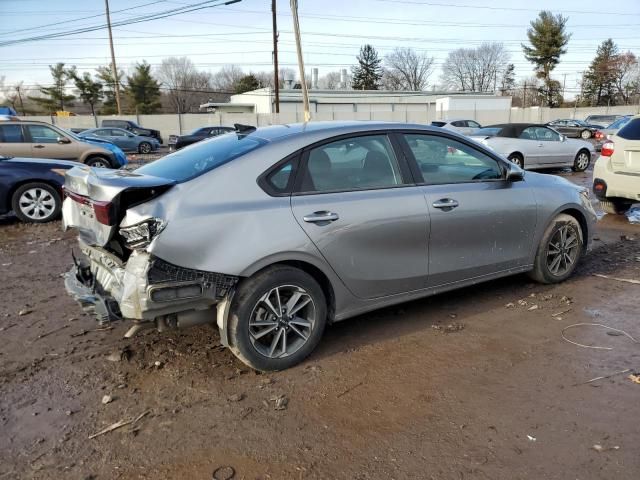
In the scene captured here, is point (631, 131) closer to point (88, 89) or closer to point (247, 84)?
point (88, 89)

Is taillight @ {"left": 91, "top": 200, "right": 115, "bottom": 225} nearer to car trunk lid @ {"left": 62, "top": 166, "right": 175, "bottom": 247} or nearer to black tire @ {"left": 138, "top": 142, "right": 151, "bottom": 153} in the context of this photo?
car trunk lid @ {"left": 62, "top": 166, "right": 175, "bottom": 247}

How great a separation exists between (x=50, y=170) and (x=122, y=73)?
5312 cm

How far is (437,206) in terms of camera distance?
398 cm

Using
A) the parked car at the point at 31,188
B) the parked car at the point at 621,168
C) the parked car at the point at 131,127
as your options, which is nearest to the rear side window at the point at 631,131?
the parked car at the point at 621,168

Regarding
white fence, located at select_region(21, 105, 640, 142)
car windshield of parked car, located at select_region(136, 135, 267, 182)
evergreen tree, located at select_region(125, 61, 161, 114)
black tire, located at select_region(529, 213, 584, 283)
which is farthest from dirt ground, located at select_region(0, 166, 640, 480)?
evergreen tree, located at select_region(125, 61, 161, 114)

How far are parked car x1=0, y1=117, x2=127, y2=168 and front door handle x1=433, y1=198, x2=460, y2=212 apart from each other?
A: 37.3 ft

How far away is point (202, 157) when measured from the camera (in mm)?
3693

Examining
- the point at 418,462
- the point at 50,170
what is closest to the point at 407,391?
the point at 418,462

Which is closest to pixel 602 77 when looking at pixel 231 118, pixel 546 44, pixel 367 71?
pixel 546 44

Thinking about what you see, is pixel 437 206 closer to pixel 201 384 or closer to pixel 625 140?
pixel 201 384

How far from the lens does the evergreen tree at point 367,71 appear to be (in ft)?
287

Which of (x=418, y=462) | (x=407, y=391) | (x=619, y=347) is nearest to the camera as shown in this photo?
(x=418, y=462)

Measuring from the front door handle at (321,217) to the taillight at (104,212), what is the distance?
3.98ft

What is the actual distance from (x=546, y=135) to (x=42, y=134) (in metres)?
13.8
